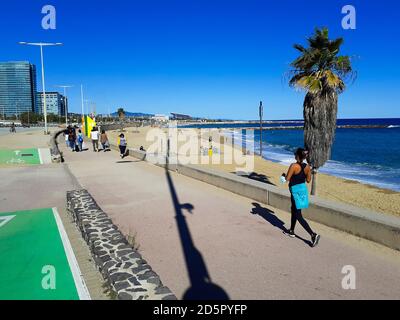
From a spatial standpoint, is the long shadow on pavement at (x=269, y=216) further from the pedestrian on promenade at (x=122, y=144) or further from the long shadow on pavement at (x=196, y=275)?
the pedestrian on promenade at (x=122, y=144)

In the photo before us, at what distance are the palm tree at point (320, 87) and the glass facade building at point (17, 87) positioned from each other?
139 meters

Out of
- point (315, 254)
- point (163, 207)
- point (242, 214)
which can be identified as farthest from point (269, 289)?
point (163, 207)

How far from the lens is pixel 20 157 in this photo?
17.1m

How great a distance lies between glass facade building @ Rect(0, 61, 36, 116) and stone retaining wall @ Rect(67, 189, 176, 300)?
138385 millimetres

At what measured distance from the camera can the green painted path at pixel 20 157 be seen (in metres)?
16.2

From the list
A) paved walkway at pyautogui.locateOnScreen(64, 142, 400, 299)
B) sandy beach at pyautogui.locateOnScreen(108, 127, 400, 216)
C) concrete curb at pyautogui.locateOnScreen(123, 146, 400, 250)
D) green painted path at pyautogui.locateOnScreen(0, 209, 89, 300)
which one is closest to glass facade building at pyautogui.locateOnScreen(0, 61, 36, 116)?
sandy beach at pyautogui.locateOnScreen(108, 127, 400, 216)

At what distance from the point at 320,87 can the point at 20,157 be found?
16.1m

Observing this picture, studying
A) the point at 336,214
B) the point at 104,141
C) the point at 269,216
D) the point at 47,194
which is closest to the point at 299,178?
the point at 336,214

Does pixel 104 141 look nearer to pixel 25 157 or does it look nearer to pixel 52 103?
pixel 25 157

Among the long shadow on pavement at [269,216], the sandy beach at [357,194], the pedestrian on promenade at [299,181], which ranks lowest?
the sandy beach at [357,194]

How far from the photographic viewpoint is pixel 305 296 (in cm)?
373

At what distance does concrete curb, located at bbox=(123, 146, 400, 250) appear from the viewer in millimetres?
5012

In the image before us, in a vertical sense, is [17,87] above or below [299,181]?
above

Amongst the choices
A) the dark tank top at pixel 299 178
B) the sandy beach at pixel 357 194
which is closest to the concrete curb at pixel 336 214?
the dark tank top at pixel 299 178
